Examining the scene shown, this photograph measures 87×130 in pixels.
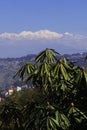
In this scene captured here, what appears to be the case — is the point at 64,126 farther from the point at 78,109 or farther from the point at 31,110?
the point at 31,110

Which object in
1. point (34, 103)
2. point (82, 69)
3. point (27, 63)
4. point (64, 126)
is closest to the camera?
point (64, 126)

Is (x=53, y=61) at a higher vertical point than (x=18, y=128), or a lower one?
higher

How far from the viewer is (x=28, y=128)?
896cm

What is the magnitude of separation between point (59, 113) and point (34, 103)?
1444 millimetres

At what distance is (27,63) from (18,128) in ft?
6.08

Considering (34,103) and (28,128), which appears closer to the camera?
(28,128)

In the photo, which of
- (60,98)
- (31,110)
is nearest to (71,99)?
(60,98)

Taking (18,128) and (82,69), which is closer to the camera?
(82,69)

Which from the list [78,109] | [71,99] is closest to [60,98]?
[71,99]

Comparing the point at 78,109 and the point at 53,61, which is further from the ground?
the point at 53,61

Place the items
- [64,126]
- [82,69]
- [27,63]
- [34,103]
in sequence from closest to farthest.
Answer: [64,126]
[82,69]
[34,103]
[27,63]

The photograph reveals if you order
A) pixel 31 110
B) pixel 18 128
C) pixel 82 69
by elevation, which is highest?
pixel 82 69

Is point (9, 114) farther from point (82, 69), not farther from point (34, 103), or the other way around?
point (82, 69)

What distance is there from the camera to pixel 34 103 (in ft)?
32.3
